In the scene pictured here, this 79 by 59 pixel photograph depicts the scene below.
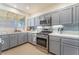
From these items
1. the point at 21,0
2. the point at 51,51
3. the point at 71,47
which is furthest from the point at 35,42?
the point at 21,0

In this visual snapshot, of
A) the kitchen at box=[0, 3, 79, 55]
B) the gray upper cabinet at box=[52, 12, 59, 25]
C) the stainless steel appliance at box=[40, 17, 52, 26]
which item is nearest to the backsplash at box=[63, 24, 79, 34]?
the kitchen at box=[0, 3, 79, 55]

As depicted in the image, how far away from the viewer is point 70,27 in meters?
2.74

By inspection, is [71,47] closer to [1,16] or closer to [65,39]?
[65,39]

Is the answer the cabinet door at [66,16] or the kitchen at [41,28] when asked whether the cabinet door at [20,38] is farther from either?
the cabinet door at [66,16]

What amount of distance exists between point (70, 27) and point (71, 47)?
92 cm

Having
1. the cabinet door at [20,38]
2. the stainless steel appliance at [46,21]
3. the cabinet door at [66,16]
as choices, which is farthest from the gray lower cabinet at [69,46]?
the cabinet door at [20,38]

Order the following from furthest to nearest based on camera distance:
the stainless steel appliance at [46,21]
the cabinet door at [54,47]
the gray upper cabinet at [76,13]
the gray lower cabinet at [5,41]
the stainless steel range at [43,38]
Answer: the stainless steel appliance at [46,21]
the stainless steel range at [43,38]
the gray lower cabinet at [5,41]
the cabinet door at [54,47]
the gray upper cabinet at [76,13]

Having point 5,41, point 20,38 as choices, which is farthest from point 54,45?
point 5,41

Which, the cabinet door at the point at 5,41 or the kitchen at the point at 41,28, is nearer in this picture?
the kitchen at the point at 41,28

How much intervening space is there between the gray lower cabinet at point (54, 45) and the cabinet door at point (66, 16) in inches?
25.6

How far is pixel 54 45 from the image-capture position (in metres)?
2.65

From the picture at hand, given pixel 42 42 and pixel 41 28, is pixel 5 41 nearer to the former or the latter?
pixel 42 42

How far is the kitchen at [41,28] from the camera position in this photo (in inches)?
92.0

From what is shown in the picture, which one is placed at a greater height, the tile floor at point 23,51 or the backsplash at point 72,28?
the backsplash at point 72,28
